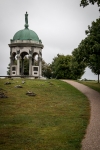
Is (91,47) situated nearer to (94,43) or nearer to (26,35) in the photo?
(94,43)

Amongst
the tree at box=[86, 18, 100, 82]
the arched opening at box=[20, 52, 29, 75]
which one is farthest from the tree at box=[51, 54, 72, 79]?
the tree at box=[86, 18, 100, 82]

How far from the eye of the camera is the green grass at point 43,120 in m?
17.2

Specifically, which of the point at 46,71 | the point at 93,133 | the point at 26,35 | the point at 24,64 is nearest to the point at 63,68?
the point at 46,71

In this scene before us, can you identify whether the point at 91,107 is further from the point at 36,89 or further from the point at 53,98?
the point at 36,89

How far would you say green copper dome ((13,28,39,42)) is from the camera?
61969 millimetres

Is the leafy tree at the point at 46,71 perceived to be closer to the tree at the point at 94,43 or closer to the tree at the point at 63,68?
the tree at the point at 63,68

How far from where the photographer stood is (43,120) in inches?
913

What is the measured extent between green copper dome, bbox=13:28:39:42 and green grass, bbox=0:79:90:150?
25.4 meters

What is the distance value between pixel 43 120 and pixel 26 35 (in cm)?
4135

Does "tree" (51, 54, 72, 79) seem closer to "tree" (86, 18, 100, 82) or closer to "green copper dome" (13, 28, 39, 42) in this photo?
"green copper dome" (13, 28, 39, 42)

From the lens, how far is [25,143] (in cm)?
1722

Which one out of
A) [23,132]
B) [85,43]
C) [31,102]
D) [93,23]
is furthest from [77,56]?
[23,132]

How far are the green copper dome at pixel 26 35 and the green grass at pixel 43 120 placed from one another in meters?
25.4

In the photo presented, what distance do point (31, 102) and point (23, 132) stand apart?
11.8m
